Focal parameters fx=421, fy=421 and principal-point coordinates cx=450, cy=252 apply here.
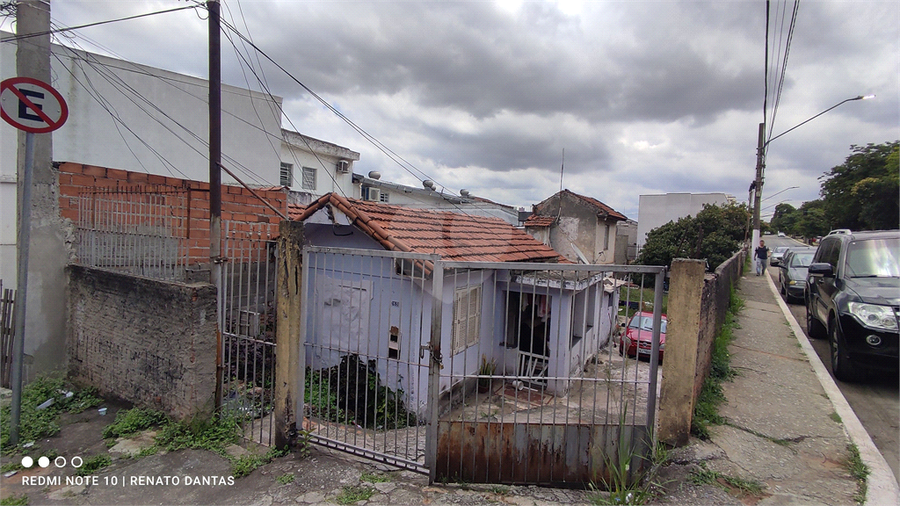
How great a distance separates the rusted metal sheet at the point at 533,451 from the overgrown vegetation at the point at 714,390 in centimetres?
86

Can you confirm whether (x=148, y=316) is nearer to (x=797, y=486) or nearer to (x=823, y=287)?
(x=797, y=486)

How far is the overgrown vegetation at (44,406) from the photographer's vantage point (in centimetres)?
427

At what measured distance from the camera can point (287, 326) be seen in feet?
13.1

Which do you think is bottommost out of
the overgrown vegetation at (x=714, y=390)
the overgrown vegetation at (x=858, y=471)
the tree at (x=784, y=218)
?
the overgrown vegetation at (x=858, y=471)

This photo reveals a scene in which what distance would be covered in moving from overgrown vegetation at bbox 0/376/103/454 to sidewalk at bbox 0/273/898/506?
23cm

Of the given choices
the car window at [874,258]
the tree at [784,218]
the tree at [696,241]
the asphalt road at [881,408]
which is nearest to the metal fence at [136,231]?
the asphalt road at [881,408]

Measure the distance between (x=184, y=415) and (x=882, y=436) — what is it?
23.4 ft

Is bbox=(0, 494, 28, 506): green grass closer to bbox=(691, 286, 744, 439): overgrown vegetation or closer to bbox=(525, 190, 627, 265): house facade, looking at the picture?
bbox=(691, 286, 744, 439): overgrown vegetation

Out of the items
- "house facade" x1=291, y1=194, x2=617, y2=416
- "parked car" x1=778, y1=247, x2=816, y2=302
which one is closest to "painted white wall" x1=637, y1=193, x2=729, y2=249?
"parked car" x1=778, y1=247, x2=816, y2=302

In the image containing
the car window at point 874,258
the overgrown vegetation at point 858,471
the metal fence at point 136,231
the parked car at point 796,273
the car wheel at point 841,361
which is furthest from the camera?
the parked car at point 796,273

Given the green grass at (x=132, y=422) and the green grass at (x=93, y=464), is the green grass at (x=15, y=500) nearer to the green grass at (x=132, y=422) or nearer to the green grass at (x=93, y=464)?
the green grass at (x=93, y=464)

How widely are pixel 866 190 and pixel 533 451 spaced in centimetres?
2286

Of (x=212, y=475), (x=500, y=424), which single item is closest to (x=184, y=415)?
(x=212, y=475)

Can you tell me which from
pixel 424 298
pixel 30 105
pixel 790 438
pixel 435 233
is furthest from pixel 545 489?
pixel 30 105
